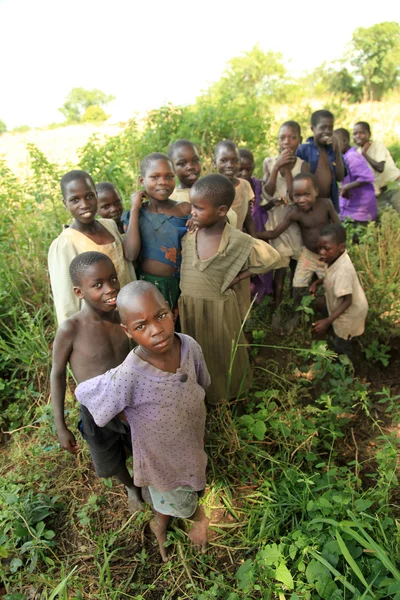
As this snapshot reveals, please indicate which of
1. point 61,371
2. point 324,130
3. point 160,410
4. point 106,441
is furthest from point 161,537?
point 324,130

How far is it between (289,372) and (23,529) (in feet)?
5.63

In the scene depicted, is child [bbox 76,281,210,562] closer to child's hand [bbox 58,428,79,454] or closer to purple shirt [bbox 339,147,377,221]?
child's hand [bbox 58,428,79,454]

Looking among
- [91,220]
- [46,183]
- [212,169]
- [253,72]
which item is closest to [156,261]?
[91,220]

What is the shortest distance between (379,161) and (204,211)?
3651mm

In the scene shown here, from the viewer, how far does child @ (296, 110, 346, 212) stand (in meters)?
3.30

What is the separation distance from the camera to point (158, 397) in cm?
134

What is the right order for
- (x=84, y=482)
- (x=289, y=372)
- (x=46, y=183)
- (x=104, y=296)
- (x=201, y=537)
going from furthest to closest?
(x=46, y=183) < (x=289, y=372) < (x=84, y=482) < (x=201, y=537) < (x=104, y=296)

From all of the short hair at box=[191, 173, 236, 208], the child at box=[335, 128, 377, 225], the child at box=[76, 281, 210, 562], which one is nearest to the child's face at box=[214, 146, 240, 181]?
the short hair at box=[191, 173, 236, 208]

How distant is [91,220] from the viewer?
76.2 inches

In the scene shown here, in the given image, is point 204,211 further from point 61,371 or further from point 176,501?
point 176,501

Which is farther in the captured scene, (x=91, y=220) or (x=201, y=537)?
(x=91, y=220)

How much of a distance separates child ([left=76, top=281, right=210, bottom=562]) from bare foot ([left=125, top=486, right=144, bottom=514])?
0.32 metres

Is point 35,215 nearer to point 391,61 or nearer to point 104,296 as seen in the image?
point 104,296

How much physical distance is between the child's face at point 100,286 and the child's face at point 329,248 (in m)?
1.43
